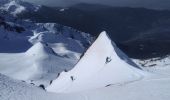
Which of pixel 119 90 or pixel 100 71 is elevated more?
pixel 119 90

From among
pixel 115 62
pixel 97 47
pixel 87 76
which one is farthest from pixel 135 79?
pixel 97 47

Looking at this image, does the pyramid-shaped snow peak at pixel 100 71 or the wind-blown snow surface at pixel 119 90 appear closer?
the wind-blown snow surface at pixel 119 90

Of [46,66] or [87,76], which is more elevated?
[87,76]

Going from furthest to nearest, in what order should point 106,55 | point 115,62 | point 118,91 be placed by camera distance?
1. point 106,55
2. point 115,62
3. point 118,91

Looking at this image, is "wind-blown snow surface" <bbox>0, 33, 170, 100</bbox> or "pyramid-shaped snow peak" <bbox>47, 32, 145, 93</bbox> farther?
"pyramid-shaped snow peak" <bbox>47, 32, 145, 93</bbox>

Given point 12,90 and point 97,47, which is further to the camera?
point 97,47

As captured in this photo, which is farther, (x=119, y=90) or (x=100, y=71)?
(x=100, y=71)

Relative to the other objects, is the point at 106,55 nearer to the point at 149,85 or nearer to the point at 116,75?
the point at 116,75

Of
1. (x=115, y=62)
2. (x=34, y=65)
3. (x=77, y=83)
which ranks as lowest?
(x=34, y=65)
